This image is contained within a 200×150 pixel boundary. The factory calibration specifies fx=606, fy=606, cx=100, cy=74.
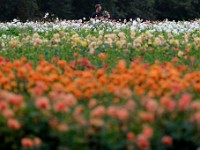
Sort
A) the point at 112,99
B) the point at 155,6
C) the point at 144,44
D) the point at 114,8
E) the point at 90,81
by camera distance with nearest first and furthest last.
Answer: the point at 112,99 < the point at 90,81 < the point at 144,44 < the point at 114,8 < the point at 155,6

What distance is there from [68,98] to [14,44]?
5.16m

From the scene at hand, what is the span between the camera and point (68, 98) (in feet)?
13.3

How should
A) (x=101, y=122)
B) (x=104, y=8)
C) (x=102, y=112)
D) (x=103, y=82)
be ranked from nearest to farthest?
(x=101, y=122)
(x=102, y=112)
(x=103, y=82)
(x=104, y=8)

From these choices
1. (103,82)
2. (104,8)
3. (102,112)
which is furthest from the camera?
(104,8)

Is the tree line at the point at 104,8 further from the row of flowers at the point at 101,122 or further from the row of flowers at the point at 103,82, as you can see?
the row of flowers at the point at 101,122

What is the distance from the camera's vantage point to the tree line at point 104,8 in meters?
27.5

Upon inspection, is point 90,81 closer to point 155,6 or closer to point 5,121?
point 5,121

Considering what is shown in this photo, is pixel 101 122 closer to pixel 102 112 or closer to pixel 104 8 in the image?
pixel 102 112

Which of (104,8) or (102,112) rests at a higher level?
(102,112)

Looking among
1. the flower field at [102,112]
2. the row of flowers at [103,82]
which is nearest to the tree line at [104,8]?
the row of flowers at [103,82]

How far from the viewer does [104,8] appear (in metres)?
30.3

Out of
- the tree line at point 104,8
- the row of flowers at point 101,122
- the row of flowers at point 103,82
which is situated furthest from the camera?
the tree line at point 104,8

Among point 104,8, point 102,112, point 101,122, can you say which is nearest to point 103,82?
point 102,112

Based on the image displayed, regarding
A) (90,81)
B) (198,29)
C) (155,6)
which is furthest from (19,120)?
(155,6)
